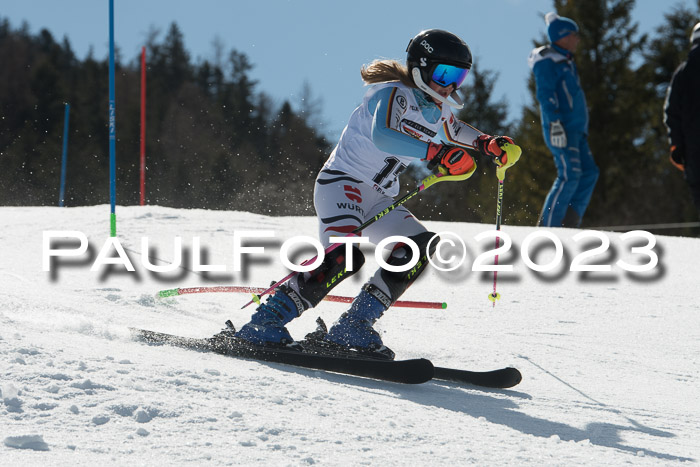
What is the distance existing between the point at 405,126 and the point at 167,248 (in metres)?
4.08

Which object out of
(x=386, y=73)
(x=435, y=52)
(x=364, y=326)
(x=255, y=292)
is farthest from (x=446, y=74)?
(x=255, y=292)

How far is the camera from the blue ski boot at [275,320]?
3.23m

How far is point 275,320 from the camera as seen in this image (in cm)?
327

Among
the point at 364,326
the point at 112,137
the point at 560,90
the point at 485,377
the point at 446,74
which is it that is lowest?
the point at 485,377

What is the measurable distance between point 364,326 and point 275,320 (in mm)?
405

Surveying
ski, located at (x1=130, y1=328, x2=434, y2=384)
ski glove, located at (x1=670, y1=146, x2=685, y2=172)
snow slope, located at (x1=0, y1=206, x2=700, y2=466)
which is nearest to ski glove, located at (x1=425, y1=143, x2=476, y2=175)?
ski, located at (x1=130, y1=328, x2=434, y2=384)

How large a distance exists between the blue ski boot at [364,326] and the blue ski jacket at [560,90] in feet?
16.3

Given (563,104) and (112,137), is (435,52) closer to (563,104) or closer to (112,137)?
(112,137)

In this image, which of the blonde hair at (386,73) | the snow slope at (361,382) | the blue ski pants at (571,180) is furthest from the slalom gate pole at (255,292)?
the blue ski pants at (571,180)

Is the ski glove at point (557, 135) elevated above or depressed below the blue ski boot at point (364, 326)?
above

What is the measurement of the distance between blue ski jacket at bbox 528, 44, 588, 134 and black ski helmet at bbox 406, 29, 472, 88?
449cm

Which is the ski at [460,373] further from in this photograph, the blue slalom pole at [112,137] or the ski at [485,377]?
the blue slalom pole at [112,137]

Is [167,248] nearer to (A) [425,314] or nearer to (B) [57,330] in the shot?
(A) [425,314]

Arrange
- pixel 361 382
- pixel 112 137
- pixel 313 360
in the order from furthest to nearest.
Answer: pixel 112 137 < pixel 313 360 < pixel 361 382
